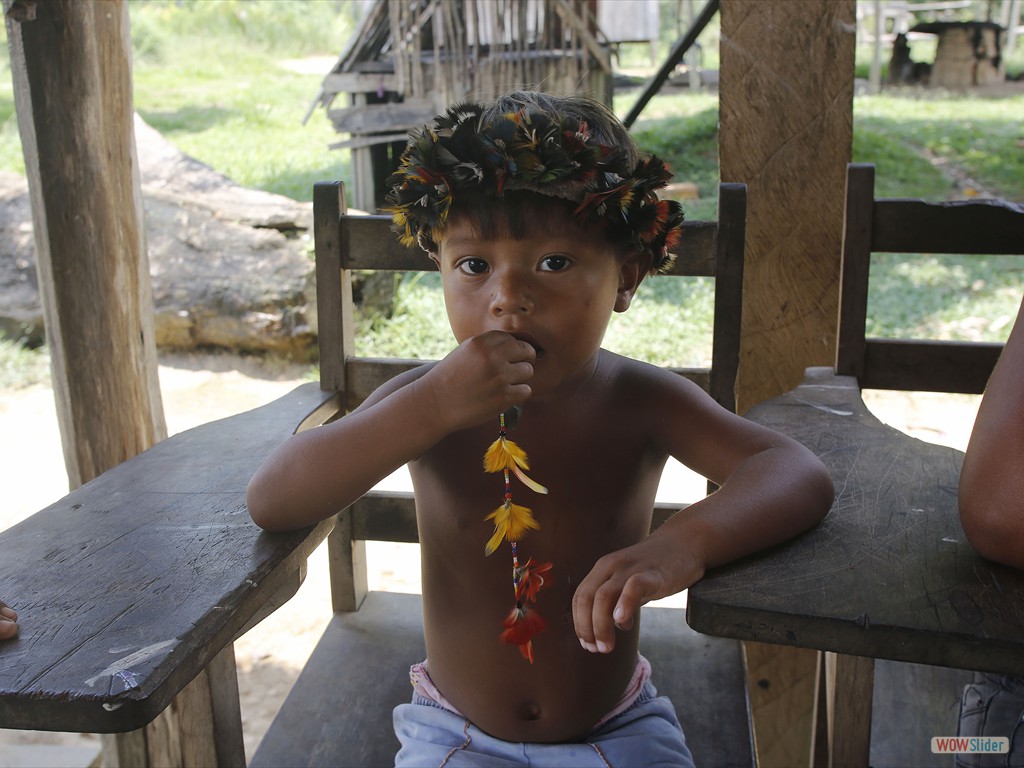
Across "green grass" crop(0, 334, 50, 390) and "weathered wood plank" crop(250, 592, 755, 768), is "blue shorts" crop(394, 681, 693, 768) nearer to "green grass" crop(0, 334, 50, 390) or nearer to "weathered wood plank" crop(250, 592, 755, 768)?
"weathered wood plank" crop(250, 592, 755, 768)

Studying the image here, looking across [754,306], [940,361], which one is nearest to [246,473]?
[754,306]

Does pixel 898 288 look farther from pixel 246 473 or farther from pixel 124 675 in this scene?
pixel 124 675

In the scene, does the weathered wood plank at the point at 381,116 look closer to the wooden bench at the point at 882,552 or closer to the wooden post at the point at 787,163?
the wooden post at the point at 787,163

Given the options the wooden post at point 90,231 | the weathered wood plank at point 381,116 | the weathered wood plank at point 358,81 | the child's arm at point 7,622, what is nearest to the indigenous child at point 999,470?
the child's arm at point 7,622

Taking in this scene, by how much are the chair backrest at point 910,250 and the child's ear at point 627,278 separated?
60cm

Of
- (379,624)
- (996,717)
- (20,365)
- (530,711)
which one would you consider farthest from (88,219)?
(20,365)

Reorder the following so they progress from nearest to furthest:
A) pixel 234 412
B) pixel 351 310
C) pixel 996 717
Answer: pixel 996 717 → pixel 351 310 → pixel 234 412

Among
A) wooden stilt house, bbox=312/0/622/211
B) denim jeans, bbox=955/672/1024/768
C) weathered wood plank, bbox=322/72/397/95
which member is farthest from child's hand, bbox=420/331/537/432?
weathered wood plank, bbox=322/72/397/95

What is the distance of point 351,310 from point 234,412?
3791mm

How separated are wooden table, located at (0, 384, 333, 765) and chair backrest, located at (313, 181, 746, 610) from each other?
0.32 meters

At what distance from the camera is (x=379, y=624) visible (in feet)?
7.64

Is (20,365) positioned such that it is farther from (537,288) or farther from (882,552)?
(882,552)

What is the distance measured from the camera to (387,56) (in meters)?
9.34

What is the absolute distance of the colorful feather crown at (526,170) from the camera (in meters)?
1.47
